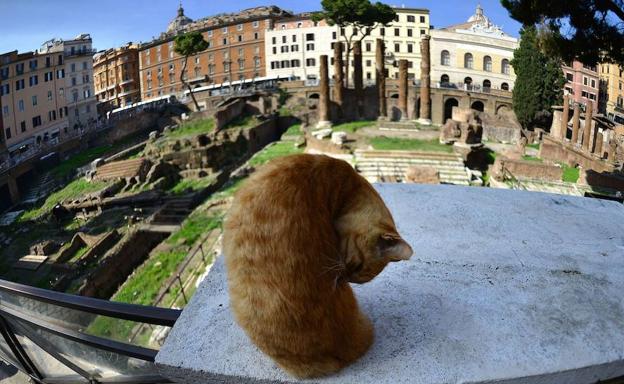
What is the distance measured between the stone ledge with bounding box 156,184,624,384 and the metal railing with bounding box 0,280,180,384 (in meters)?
0.13

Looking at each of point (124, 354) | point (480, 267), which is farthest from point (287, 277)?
point (480, 267)

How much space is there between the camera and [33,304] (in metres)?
1.62

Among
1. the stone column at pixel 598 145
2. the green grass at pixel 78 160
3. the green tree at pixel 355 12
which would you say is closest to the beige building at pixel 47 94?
the green grass at pixel 78 160

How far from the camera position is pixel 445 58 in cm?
3019

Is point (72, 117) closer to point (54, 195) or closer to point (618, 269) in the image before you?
point (54, 195)

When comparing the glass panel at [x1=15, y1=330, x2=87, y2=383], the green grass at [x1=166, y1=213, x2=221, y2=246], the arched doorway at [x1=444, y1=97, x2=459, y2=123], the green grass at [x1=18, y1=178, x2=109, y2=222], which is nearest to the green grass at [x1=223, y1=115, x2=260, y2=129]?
the green grass at [x1=18, y1=178, x2=109, y2=222]

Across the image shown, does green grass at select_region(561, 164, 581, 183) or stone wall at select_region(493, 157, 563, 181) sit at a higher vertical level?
stone wall at select_region(493, 157, 563, 181)

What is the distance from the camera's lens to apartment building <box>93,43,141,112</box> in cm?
3581

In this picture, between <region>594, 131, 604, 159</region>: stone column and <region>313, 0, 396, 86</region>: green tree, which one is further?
<region>313, 0, 396, 86</region>: green tree

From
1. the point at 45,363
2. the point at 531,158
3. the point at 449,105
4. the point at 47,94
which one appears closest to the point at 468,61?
the point at 449,105

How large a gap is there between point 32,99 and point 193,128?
7.92m

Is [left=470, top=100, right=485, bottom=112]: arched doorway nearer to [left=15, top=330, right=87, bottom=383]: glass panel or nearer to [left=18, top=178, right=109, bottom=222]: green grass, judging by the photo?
[left=18, top=178, right=109, bottom=222]: green grass

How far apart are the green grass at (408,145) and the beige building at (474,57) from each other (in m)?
12.1

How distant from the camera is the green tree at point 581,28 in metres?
7.30
